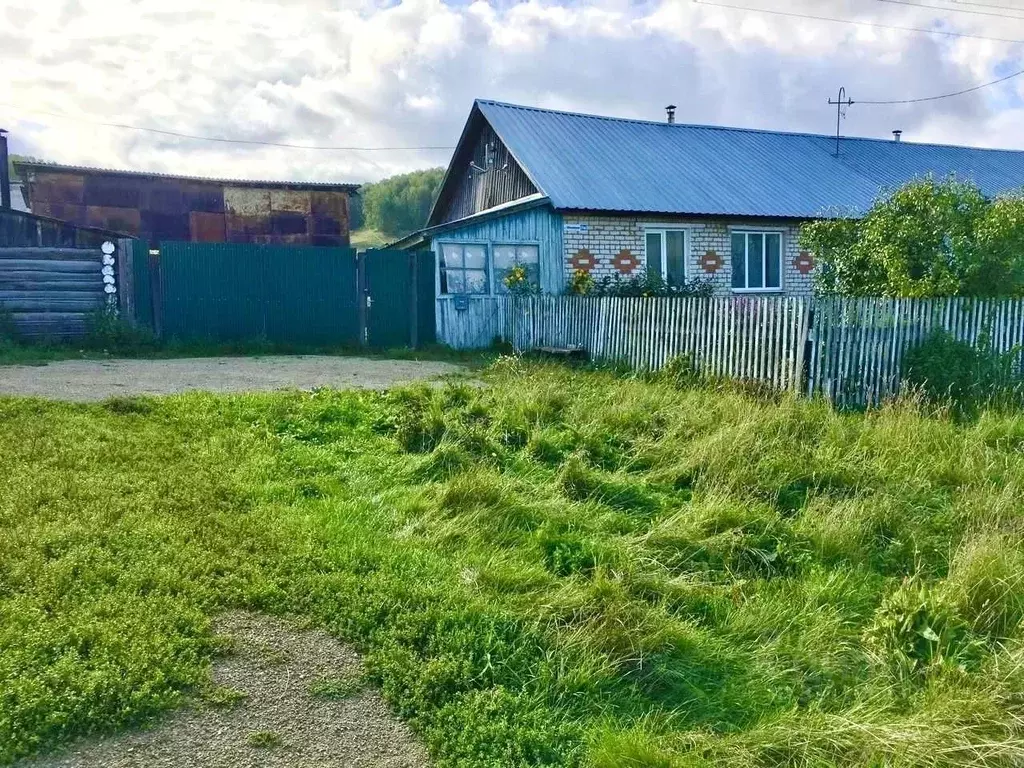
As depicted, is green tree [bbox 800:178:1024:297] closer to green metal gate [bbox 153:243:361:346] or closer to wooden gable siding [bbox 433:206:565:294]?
wooden gable siding [bbox 433:206:565:294]

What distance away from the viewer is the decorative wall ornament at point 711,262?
16062 millimetres

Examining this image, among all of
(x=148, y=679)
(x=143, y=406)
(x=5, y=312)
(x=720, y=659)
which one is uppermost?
(x=5, y=312)

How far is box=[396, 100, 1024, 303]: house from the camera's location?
14.7m

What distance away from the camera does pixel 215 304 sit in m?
13.2

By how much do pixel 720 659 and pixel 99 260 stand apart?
12.4 m

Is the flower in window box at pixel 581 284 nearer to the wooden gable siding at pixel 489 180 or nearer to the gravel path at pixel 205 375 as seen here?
the wooden gable siding at pixel 489 180

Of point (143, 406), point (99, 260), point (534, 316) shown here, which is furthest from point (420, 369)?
point (99, 260)

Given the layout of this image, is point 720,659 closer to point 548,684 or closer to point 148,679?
point 548,684

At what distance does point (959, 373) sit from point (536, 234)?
8552 mm

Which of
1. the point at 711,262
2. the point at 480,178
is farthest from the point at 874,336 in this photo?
the point at 480,178

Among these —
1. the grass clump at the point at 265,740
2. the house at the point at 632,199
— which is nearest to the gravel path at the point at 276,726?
the grass clump at the point at 265,740

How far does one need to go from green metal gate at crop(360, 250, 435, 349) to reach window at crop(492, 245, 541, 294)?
4.21ft

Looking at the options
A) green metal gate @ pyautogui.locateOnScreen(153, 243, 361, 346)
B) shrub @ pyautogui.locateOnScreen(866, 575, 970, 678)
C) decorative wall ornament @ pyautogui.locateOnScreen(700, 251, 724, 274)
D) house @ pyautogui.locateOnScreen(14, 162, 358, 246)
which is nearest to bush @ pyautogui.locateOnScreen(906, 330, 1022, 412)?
shrub @ pyautogui.locateOnScreen(866, 575, 970, 678)

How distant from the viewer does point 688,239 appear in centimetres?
1590
